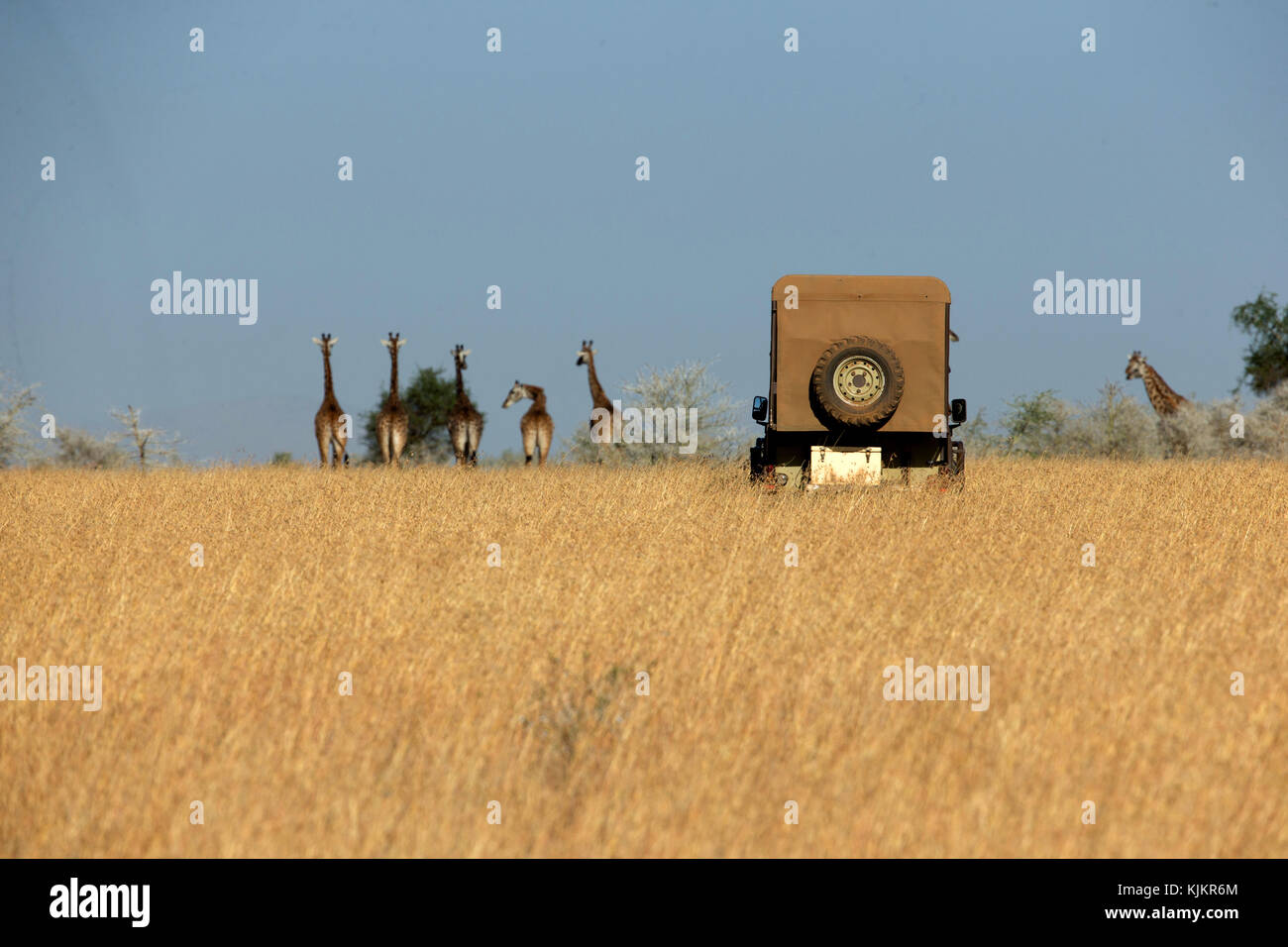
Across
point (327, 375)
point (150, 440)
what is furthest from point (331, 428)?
point (150, 440)

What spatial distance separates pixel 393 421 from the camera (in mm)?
21469

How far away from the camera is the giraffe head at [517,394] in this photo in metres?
23.5

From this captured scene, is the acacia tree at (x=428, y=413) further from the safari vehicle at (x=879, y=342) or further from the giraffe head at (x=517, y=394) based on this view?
the safari vehicle at (x=879, y=342)

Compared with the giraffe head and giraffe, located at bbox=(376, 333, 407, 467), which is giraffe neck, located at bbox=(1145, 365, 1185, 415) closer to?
the giraffe head

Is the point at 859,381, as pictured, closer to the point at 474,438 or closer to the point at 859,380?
the point at 859,380

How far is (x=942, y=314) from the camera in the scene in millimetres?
13164

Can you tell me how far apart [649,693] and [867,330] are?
8.48 metres

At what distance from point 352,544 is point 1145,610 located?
20.9ft

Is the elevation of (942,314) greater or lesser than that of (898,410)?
greater

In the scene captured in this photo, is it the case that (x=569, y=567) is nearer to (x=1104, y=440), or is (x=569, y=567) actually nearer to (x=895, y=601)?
(x=895, y=601)

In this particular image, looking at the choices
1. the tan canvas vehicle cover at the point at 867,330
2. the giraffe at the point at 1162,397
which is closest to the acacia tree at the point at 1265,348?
the giraffe at the point at 1162,397

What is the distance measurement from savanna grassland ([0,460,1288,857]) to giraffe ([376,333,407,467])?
1030 centimetres

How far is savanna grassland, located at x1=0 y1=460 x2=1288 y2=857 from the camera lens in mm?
4258
